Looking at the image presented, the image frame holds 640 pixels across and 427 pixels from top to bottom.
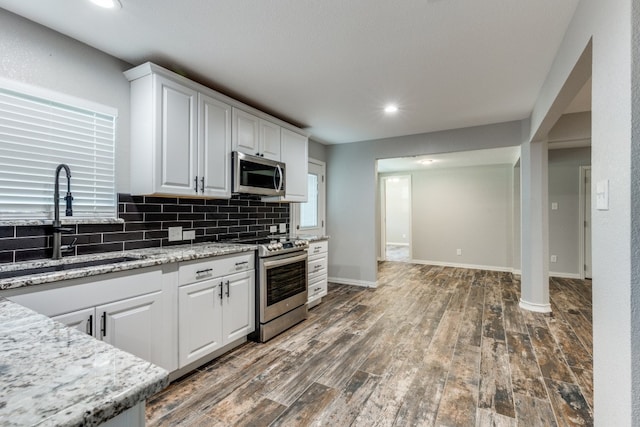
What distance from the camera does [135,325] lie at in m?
1.81

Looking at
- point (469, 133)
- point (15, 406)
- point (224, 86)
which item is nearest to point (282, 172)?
point (224, 86)

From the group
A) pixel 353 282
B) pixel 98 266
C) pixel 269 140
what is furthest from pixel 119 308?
pixel 353 282

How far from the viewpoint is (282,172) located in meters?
3.38

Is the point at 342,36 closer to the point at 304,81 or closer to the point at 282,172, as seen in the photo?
the point at 304,81

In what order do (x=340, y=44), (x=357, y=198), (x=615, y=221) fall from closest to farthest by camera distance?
(x=615, y=221), (x=340, y=44), (x=357, y=198)

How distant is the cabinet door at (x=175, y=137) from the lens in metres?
2.25

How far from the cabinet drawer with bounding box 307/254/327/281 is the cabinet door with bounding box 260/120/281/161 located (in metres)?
1.28

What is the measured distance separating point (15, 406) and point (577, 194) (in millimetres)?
6479

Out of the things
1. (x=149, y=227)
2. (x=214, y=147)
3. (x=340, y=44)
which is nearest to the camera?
(x=340, y=44)

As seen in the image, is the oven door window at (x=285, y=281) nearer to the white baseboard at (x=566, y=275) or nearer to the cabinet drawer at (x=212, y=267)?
the cabinet drawer at (x=212, y=267)

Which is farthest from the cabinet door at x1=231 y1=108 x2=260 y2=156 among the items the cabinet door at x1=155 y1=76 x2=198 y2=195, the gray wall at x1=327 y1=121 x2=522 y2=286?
the gray wall at x1=327 y1=121 x2=522 y2=286

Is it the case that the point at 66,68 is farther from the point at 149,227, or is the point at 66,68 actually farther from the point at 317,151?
the point at 317,151

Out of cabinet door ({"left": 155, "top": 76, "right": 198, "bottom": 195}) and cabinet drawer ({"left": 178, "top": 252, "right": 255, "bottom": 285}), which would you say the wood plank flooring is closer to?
cabinet drawer ({"left": 178, "top": 252, "right": 255, "bottom": 285})

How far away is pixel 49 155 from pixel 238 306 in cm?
167
